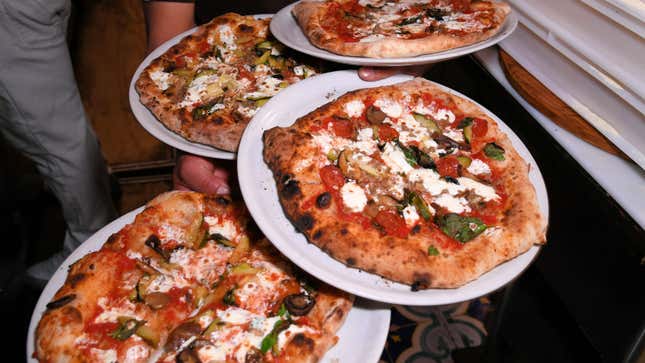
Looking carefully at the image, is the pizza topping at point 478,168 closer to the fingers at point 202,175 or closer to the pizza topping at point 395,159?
the pizza topping at point 395,159

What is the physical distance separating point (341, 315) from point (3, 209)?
13.7ft

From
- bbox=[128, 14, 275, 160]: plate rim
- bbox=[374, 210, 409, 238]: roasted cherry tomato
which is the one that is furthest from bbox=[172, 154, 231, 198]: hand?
bbox=[374, 210, 409, 238]: roasted cherry tomato

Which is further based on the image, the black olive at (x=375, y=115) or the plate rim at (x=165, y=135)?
the plate rim at (x=165, y=135)

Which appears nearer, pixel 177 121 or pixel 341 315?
pixel 341 315

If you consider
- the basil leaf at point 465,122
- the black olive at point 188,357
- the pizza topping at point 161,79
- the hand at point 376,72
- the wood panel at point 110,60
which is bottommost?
the wood panel at point 110,60

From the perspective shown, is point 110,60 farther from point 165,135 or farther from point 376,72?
point 376,72

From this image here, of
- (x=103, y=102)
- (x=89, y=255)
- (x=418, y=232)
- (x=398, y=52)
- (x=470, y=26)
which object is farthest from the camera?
(x=103, y=102)

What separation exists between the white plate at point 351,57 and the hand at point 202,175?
0.75 m

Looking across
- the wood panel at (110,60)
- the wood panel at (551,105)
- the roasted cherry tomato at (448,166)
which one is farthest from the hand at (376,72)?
the wood panel at (110,60)

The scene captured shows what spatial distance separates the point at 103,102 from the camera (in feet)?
18.6

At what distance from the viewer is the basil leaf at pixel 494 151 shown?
1876 mm

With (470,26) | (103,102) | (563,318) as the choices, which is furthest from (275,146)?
(103,102)

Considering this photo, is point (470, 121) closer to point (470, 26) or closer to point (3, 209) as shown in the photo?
point (470, 26)

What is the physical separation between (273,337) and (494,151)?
1024mm
